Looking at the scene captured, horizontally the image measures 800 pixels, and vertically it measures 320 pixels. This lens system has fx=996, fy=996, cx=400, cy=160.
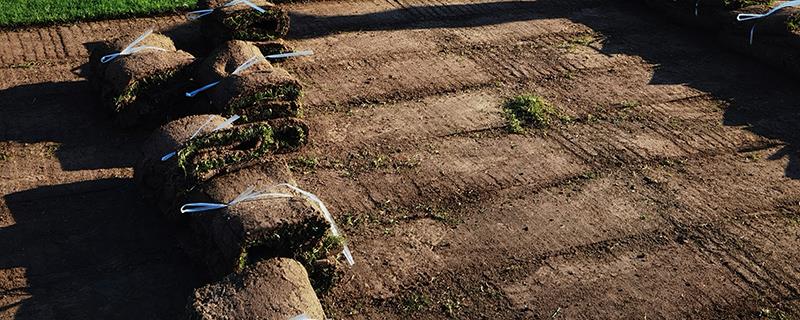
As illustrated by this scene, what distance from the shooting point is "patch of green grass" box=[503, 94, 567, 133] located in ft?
37.8

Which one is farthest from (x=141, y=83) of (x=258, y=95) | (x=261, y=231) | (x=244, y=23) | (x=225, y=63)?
(x=261, y=231)

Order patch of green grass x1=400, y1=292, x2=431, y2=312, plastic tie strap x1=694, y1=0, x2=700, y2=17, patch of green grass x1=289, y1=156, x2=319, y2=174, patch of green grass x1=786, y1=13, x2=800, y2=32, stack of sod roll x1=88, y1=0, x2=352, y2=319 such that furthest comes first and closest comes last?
plastic tie strap x1=694, y1=0, x2=700, y2=17 < patch of green grass x1=786, y1=13, x2=800, y2=32 < patch of green grass x1=289, y1=156, x2=319, y2=174 < patch of green grass x1=400, y1=292, x2=431, y2=312 < stack of sod roll x1=88, y1=0, x2=352, y2=319

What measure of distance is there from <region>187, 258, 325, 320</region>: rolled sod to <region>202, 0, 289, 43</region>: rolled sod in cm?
519

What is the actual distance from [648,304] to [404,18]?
6.73 meters

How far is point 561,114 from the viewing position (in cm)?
1184

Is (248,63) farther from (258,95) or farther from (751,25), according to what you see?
(751,25)

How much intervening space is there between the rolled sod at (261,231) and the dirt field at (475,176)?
375 millimetres

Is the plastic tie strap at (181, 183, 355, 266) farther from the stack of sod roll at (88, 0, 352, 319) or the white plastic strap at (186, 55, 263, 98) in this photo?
the white plastic strap at (186, 55, 263, 98)

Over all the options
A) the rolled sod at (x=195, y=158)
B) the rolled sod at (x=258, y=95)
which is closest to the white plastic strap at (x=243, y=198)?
the rolled sod at (x=195, y=158)

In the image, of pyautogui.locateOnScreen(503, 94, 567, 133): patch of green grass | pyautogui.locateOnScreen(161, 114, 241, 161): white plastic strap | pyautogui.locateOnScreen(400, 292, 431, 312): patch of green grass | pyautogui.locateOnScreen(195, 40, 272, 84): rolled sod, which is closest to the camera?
pyautogui.locateOnScreen(400, 292, 431, 312): patch of green grass

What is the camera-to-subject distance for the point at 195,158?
9.05 metres

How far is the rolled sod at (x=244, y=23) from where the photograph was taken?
12141 millimetres

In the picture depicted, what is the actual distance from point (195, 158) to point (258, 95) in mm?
1661

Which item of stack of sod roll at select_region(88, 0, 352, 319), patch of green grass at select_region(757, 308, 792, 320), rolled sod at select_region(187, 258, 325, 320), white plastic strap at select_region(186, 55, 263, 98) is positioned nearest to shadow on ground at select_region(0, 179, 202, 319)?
stack of sod roll at select_region(88, 0, 352, 319)
